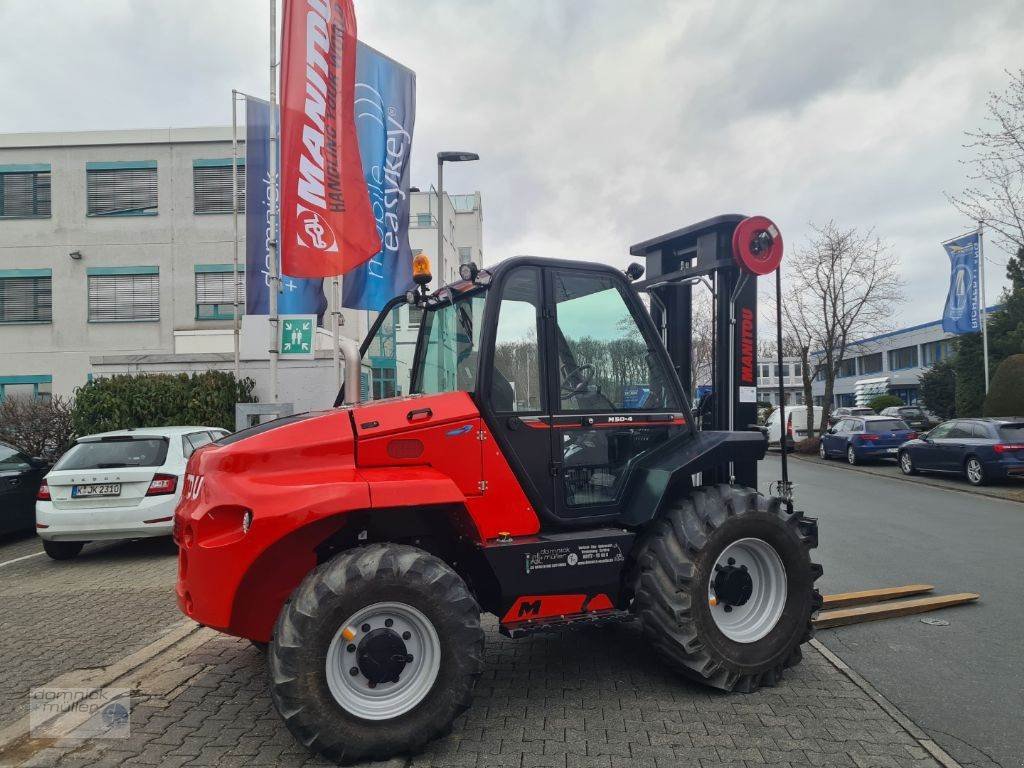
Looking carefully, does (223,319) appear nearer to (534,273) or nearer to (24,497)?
(24,497)

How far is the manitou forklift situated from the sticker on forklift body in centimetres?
1

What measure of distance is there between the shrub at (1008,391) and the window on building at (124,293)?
2637 cm

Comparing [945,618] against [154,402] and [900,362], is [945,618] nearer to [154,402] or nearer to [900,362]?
[154,402]

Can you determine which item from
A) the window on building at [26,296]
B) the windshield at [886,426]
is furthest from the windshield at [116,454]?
the windshield at [886,426]

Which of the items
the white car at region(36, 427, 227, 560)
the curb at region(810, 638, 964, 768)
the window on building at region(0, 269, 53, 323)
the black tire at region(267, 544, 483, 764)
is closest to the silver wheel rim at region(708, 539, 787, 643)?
the curb at region(810, 638, 964, 768)

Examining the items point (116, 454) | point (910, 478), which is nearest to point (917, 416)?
point (910, 478)

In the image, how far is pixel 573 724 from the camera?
4.00 metres

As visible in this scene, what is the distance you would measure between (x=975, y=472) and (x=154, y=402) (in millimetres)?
17880

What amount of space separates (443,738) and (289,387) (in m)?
14.0

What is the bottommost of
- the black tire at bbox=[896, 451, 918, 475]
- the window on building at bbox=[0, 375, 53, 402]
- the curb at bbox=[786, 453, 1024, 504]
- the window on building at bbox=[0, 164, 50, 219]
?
the curb at bbox=[786, 453, 1024, 504]

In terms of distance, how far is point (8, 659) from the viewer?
5309 mm

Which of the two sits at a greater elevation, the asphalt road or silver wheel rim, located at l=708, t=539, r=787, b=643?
silver wheel rim, located at l=708, t=539, r=787, b=643

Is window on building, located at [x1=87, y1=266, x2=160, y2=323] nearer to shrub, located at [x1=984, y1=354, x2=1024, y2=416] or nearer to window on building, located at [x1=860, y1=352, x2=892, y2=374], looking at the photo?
shrub, located at [x1=984, y1=354, x2=1024, y2=416]

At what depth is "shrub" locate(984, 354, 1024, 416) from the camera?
66.6 feet
